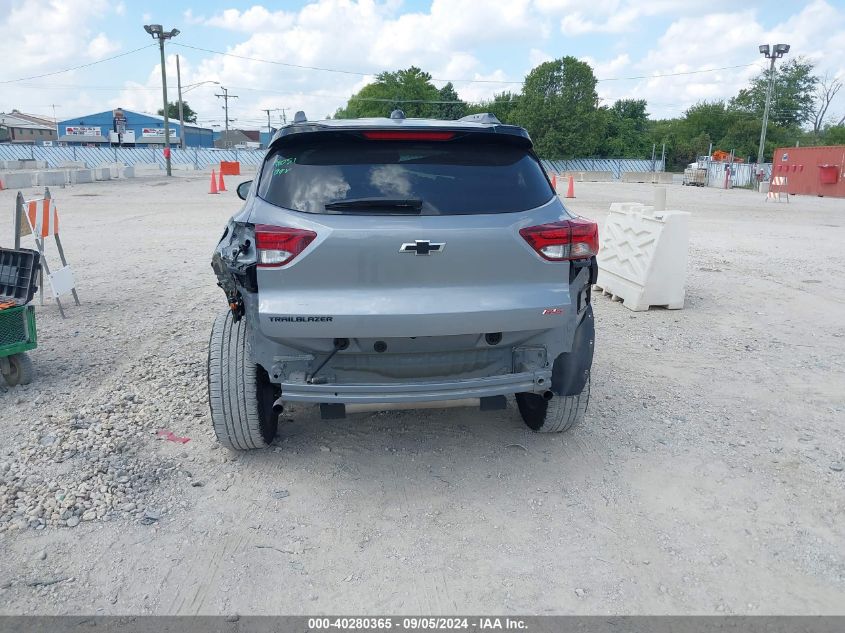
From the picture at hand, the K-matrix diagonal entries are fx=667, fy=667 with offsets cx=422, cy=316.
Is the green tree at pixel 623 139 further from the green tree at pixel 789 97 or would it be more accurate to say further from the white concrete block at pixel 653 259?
the white concrete block at pixel 653 259

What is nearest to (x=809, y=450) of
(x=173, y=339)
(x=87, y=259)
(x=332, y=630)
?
(x=332, y=630)

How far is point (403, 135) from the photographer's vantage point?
3438mm

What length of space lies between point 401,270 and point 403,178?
517 mm

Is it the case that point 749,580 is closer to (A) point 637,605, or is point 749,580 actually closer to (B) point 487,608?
(A) point 637,605

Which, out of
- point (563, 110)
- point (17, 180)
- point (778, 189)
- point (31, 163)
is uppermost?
point (563, 110)

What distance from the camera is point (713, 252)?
1175 cm

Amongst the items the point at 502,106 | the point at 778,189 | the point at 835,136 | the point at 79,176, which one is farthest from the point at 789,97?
the point at 79,176

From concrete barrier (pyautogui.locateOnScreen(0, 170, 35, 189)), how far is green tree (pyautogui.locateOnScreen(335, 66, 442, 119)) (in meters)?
57.6

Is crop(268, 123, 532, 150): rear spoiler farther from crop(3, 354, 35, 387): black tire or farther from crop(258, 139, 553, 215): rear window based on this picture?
crop(3, 354, 35, 387): black tire

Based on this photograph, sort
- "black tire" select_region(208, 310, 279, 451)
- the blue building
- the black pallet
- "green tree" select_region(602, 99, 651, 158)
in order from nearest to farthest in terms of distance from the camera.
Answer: "black tire" select_region(208, 310, 279, 451), the black pallet, "green tree" select_region(602, 99, 651, 158), the blue building

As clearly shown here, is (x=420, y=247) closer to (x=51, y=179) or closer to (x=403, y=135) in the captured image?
(x=403, y=135)

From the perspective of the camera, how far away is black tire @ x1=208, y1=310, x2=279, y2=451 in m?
3.63

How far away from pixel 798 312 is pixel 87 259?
10.1 m

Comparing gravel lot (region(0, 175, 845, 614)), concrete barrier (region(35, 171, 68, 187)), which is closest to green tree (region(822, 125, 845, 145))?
concrete barrier (region(35, 171, 68, 187))
